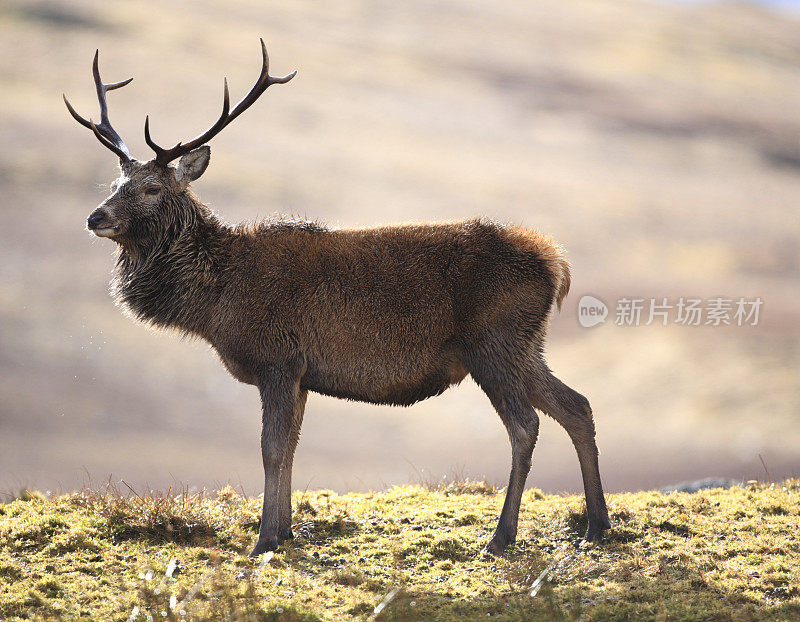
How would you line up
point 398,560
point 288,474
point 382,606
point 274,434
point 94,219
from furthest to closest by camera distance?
1. point 288,474
2. point 94,219
3. point 274,434
4. point 398,560
5. point 382,606

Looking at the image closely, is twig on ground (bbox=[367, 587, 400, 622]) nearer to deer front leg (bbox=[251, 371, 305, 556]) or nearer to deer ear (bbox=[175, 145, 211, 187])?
deer front leg (bbox=[251, 371, 305, 556])

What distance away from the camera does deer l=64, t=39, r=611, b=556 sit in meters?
9.07

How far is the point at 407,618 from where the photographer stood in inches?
280

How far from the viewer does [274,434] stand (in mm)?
8977

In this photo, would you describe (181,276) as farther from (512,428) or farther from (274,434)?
(512,428)

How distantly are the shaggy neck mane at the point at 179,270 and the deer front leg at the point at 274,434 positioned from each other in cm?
102

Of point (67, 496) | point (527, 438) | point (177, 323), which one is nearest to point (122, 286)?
point (177, 323)

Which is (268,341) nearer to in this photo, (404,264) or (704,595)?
(404,264)

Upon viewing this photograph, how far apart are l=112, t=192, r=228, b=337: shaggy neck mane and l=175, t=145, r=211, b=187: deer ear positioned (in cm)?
18

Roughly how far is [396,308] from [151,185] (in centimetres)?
291

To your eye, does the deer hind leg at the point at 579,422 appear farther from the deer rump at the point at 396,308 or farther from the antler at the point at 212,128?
the antler at the point at 212,128

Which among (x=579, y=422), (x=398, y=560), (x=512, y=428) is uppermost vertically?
(x=579, y=422)

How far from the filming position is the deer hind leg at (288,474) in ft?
30.8

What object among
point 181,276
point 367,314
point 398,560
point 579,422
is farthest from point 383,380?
point 181,276
